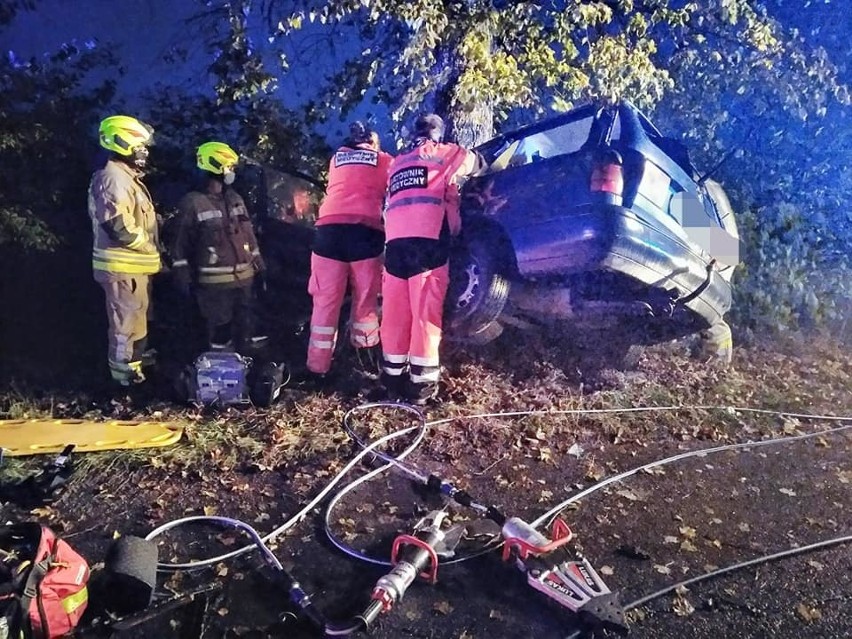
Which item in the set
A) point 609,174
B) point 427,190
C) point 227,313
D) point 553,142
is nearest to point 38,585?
point 227,313

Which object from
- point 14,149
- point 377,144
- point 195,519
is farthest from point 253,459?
point 14,149

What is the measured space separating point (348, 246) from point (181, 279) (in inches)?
49.5

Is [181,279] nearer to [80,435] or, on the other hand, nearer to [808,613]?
[80,435]

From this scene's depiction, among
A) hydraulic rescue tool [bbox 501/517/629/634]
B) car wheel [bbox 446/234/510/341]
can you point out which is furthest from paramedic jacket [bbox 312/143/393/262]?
hydraulic rescue tool [bbox 501/517/629/634]

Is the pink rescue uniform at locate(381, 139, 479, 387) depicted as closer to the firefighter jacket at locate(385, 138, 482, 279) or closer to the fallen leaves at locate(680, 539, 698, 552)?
the firefighter jacket at locate(385, 138, 482, 279)

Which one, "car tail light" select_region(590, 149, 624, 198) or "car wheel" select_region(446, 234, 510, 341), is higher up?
"car tail light" select_region(590, 149, 624, 198)

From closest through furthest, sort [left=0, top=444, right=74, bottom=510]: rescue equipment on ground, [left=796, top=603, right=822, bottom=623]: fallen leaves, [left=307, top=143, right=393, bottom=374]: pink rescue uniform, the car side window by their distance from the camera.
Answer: [left=796, top=603, right=822, bottom=623]: fallen leaves, [left=0, top=444, right=74, bottom=510]: rescue equipment on ground, the car side window, [left=307, top=143, right=393, bottom=374]: pink rescue uniform

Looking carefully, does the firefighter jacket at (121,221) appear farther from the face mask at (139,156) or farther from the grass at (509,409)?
the grass at (509,409)

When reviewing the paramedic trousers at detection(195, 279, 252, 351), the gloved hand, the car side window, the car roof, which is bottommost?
the paramedic trousers at detection(195, 279, 252, 351)

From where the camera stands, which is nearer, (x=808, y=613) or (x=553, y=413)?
(x=808, y=613)

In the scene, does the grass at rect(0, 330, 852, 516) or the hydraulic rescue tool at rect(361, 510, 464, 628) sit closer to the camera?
the hydraulic rescue tool at rect(361, 510, 464, 628)

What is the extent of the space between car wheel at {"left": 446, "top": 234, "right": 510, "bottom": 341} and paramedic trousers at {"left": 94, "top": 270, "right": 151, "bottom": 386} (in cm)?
224

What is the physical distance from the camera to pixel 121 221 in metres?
4.88

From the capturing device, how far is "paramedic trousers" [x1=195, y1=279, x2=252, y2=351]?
17.4 feet
